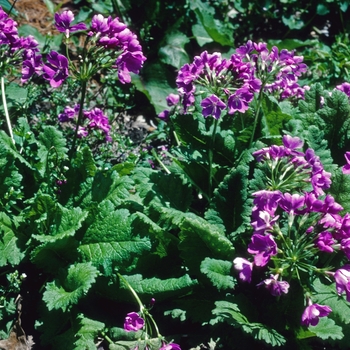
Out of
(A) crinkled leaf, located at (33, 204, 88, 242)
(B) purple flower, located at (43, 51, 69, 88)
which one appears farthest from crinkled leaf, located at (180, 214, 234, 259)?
(B) purple flower, located at (43, 51, 69, 88)

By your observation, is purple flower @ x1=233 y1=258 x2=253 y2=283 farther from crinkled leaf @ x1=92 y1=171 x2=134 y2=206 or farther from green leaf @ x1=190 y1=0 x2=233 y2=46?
green leaf @ x1=190 y1=0 x2=233 y2=46

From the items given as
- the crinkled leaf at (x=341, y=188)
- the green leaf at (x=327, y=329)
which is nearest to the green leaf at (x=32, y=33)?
the crinkled leaf at (x=341, y=188)

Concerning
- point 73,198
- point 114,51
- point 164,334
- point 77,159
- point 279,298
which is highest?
point 114,51

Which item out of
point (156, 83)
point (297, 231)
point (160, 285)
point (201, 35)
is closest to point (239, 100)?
point (297, 231)

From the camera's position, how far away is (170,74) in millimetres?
4949

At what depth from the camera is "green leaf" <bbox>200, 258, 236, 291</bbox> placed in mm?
2785

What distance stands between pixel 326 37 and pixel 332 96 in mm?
2702

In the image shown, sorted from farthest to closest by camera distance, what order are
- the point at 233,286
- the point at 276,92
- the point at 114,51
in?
the point at 276,92 → the point at 114,51 → the point at 233,286

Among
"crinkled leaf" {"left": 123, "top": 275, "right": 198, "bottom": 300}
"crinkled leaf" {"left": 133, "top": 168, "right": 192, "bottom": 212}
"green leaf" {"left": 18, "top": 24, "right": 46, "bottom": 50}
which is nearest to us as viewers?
"crinkled leaf" {"left": 123, "top": 275, "right": 198, "bottom": 300}

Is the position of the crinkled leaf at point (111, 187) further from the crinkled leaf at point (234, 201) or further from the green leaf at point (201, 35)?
Result: the green leaf at point (201, 35)

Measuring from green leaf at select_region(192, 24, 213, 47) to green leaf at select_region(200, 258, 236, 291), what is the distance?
2.68 meters

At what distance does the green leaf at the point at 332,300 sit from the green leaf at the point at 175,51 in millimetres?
2597

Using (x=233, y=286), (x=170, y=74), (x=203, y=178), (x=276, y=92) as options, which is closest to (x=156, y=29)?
(x=170, y=74)

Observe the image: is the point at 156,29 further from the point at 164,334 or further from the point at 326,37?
the point at 164,334
